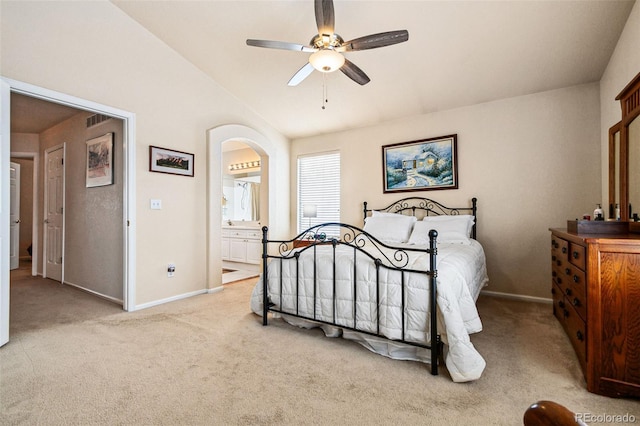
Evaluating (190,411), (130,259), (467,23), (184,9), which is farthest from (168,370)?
(467,23)

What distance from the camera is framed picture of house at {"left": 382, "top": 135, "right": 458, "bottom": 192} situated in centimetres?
408

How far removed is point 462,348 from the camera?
1847 mm

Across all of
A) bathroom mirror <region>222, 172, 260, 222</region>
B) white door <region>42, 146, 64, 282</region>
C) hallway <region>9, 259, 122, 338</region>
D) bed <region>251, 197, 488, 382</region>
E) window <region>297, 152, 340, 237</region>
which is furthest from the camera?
bathroom mirror <region>222, 172, 260, 222</region>

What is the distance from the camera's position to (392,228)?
3.89m

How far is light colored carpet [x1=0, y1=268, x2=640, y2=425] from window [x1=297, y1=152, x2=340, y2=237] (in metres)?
2.61

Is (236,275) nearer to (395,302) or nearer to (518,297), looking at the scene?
(395,302)

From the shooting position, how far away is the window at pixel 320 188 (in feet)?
16.9

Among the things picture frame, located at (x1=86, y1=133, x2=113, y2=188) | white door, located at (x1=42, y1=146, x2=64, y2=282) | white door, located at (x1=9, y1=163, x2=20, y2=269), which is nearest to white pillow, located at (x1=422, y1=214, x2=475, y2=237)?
picture frame, located at (x1=86, y1=133, x2=113, y2=188)

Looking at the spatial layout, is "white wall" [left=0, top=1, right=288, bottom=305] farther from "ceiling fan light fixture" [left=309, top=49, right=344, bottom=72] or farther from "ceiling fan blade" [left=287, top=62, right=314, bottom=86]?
"ceiling fan light fixture" [left=309, top=49, right=344, bottom=72]

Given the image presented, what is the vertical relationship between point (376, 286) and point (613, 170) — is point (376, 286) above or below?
below

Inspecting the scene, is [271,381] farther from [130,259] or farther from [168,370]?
[130,259]

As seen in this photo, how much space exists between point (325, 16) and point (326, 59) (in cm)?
30

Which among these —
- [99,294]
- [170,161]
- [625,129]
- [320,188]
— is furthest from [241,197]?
[625,129]

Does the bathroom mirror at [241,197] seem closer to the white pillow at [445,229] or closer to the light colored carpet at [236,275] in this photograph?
the light colored carpet at [236,275]
